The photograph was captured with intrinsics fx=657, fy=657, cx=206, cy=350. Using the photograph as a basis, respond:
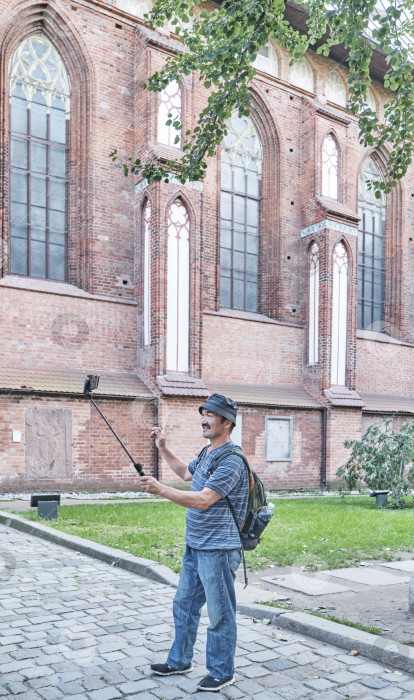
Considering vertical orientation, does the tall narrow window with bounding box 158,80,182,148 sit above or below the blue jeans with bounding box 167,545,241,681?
above

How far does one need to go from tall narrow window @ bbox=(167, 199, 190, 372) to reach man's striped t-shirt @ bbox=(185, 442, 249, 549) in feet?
39.2

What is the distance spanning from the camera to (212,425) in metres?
3.92

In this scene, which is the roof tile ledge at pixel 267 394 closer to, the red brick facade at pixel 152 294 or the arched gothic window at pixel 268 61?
the red brick facade at pixel 152 294

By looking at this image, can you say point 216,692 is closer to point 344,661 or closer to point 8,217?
point 344,661

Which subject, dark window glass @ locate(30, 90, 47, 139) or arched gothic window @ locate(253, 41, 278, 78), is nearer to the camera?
dark window glass @ locate(30, 90, 47, 139)

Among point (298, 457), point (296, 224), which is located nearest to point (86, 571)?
point (298, 457)

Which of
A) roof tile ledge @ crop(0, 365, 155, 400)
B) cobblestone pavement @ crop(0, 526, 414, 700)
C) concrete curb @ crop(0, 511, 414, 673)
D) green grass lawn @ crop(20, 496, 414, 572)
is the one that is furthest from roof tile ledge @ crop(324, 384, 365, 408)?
cobblestone pavement @ crop(0, 526, 414, 700)

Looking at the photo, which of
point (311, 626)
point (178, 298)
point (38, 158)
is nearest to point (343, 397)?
point (178, 298)

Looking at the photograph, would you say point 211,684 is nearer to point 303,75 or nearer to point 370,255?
point 303,75

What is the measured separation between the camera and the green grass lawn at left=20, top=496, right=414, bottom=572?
24.6 ft

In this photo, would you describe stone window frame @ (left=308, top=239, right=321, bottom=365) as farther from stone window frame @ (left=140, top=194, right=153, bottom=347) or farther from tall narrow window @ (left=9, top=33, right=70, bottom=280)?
tall narrow window @ (left=9, top=33, right=70, bottom=280)

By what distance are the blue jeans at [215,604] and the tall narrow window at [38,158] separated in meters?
12.4

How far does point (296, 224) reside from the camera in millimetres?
19844

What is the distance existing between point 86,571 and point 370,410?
47.2 feet
